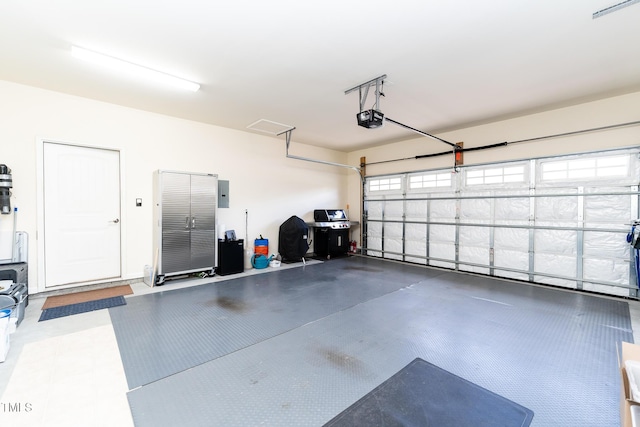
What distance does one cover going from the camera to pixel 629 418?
101cm

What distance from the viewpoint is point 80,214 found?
422 centimetres

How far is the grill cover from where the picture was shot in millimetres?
6418

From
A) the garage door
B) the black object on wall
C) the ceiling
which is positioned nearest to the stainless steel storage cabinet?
the black object on wall

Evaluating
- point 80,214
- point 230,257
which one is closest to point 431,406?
point 230,257

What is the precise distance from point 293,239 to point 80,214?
12.7 feet

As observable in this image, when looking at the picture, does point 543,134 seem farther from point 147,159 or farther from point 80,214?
point 80,214

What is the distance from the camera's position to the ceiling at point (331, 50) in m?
2.34

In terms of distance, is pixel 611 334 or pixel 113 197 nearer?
pixel 611 334

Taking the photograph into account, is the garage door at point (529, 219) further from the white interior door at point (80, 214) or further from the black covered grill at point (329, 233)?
the white interior door at point (80, 214)

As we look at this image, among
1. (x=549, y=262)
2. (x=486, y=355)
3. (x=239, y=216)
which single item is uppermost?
(x=239, y=216)

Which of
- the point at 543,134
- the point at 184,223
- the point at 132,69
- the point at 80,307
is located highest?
the point at 132,69

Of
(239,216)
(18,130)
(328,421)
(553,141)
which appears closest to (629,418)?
(328,421)

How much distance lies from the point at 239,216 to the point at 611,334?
5.95 m

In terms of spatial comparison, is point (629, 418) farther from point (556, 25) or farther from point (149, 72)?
point (149, 72)
